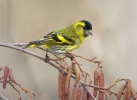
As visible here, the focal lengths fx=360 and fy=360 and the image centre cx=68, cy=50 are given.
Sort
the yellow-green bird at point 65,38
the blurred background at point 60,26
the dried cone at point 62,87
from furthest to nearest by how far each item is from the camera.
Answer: the blurred background at point 60,26, the yellow-green bird at point 65,38, the dried cone at point 62,87

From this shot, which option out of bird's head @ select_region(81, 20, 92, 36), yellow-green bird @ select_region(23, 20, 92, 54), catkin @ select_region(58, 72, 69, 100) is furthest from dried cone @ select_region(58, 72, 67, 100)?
bird's head @ select_region(81, 20, 92, 36)

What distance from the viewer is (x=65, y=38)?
1421mm

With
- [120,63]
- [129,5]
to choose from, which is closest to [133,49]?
[120,63]

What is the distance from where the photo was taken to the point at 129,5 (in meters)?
2.13

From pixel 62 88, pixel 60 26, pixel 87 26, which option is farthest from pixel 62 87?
pixel 60 26

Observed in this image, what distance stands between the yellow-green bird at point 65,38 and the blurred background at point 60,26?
532 mm

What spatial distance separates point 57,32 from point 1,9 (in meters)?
0.65

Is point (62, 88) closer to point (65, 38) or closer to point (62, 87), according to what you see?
point (62, 87)

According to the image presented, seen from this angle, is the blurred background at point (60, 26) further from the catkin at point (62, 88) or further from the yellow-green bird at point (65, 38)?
the catkin at point (62, 88)

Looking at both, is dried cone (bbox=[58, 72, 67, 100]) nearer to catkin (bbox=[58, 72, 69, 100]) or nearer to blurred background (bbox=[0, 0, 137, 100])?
catkin (bbox=[58, 72, 69, 100])

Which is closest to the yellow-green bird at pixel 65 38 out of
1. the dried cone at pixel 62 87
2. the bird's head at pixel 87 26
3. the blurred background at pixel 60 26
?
the bird's head at pixel 87 26

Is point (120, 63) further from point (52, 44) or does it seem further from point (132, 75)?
point (52, 44)

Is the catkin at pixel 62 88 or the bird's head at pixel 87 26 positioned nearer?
the catkin at pixel 62 88

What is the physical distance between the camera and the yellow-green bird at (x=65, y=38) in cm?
134
